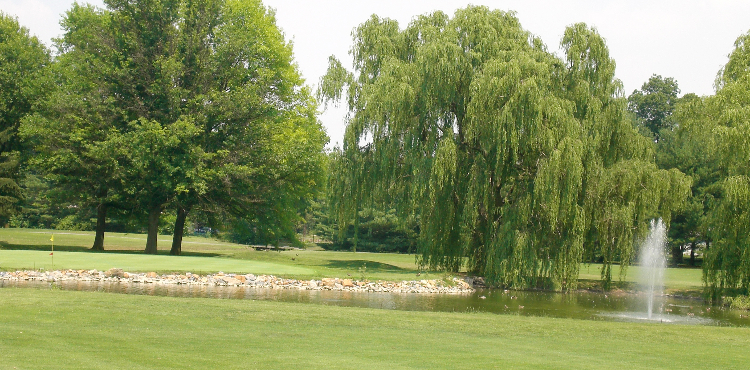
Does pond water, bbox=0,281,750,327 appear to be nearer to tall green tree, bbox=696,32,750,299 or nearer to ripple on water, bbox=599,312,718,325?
ripple on water, bbox=599,312,718,325

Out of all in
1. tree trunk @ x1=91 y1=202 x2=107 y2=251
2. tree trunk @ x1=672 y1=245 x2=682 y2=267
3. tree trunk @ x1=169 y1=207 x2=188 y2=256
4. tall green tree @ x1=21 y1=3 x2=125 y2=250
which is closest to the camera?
tall green tree @ x1=21 y1=3 x2=125 y2=250

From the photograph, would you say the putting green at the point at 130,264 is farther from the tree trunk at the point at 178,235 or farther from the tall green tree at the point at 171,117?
the tree trunk at the point at 178,235


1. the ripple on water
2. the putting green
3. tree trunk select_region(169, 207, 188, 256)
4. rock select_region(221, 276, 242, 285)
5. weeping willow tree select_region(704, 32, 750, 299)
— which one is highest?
weeping willow tree select_region(704, 32, 750, 299)

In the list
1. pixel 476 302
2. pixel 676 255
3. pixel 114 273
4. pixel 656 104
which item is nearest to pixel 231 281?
pixel 114 273

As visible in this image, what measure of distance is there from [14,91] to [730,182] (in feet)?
113

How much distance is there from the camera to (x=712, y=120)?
23.1 m

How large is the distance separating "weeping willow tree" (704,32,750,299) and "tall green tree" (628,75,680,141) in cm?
5096

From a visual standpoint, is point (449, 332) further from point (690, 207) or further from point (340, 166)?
point (690, 207)

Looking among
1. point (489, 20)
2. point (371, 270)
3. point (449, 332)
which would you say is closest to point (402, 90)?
point (489, 20)

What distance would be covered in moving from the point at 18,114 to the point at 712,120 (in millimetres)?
34260

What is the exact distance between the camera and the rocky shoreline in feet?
67.4

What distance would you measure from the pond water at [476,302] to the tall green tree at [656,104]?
180 feet

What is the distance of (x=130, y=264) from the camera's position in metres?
23.1

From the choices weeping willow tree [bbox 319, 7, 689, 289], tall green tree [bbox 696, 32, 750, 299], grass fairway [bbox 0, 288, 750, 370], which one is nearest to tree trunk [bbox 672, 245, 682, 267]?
weeping willow tree [bbox 319, 7, 689, 289]
